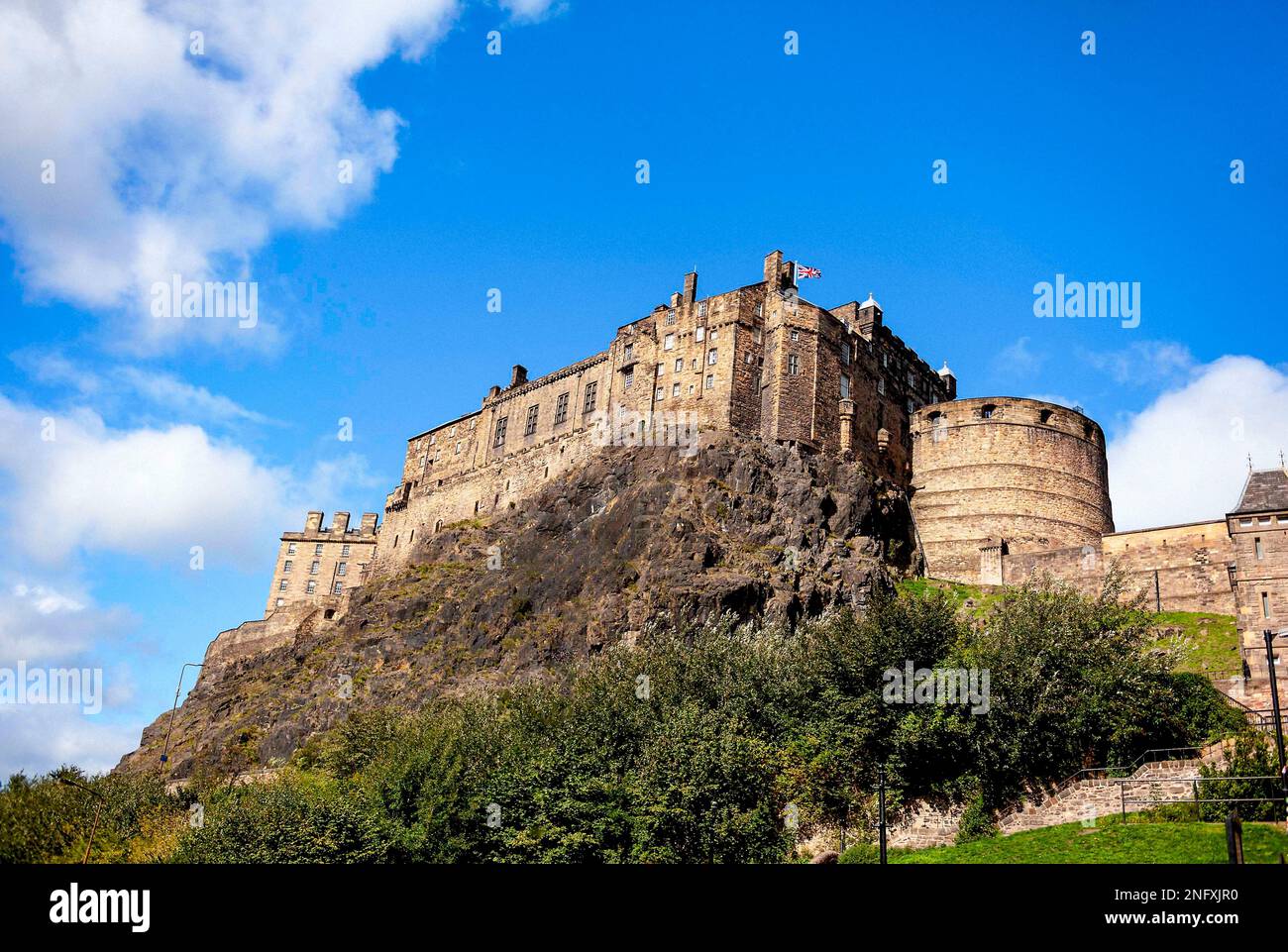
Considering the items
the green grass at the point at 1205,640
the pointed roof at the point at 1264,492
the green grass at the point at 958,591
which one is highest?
the pointed roof at the point at 1264,492

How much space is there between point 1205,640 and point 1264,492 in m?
7.75

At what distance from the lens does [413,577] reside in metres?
74.3

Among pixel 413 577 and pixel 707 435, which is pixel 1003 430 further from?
pixel 413 577

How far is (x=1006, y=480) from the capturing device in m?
68.3

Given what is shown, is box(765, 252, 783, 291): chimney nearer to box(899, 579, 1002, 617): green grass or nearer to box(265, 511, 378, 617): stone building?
box(899, 579, 1002, 617): green grass

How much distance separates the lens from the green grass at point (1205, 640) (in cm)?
4584

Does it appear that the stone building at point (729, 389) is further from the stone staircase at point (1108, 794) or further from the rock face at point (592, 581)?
the stone staircase at point (1108, 794)

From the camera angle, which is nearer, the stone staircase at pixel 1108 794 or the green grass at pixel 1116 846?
the green grass at pixel 1116 846

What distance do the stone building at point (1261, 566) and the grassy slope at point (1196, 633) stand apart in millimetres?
2704

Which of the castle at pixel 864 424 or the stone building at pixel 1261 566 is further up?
the castle at pixel 864 424

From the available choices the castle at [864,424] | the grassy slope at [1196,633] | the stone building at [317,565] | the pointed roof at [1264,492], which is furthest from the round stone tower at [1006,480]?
the stone building at [317,565]

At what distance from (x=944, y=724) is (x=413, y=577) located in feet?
147

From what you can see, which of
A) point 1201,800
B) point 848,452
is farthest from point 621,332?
point 1201,800

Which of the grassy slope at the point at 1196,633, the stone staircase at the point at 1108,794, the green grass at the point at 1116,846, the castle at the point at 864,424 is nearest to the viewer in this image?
the green grass at the point at 1116,846
